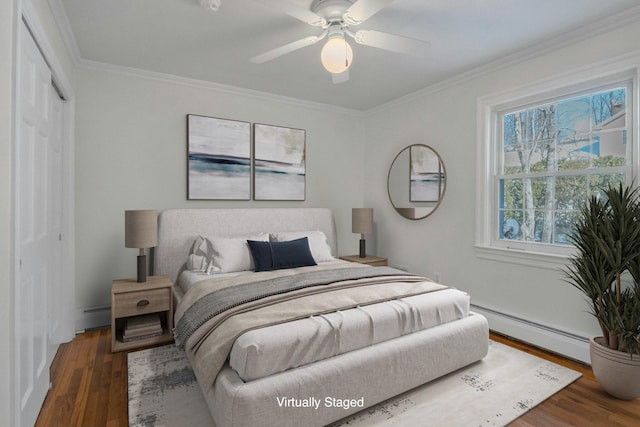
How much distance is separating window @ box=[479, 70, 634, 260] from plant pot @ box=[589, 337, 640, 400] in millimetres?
894

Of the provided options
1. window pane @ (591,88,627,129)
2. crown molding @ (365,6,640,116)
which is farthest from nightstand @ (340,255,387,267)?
window pane @ (591,88,627,129)

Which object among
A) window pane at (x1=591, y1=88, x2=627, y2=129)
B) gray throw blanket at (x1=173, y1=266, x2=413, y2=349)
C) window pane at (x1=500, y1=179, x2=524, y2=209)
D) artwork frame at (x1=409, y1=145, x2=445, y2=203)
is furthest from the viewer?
artwork frame at (x1=409, y1=145, x2=445, y2=203)

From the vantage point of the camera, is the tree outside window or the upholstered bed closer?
the upholstered bed

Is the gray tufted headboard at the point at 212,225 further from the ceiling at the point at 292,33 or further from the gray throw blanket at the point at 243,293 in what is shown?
the ceiling at the point at 292,33

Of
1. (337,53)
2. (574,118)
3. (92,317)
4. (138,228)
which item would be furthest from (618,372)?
(92,317)

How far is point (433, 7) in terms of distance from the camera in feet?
7.50

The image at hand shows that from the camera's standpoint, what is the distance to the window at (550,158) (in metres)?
2.56

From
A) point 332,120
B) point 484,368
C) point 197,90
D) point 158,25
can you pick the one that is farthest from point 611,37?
point 197,90

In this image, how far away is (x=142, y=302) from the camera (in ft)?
9.37

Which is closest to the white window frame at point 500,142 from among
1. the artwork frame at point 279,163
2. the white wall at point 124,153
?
the artwork frame at point 279,163

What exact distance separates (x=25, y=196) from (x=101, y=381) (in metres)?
1.38

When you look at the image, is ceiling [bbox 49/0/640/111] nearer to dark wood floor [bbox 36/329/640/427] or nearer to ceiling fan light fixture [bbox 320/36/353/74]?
ceiling fan light fixture [bbox 320/36/353/74]

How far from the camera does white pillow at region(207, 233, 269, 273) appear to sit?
320cm

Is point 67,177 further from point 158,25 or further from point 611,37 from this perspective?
point 611,37
